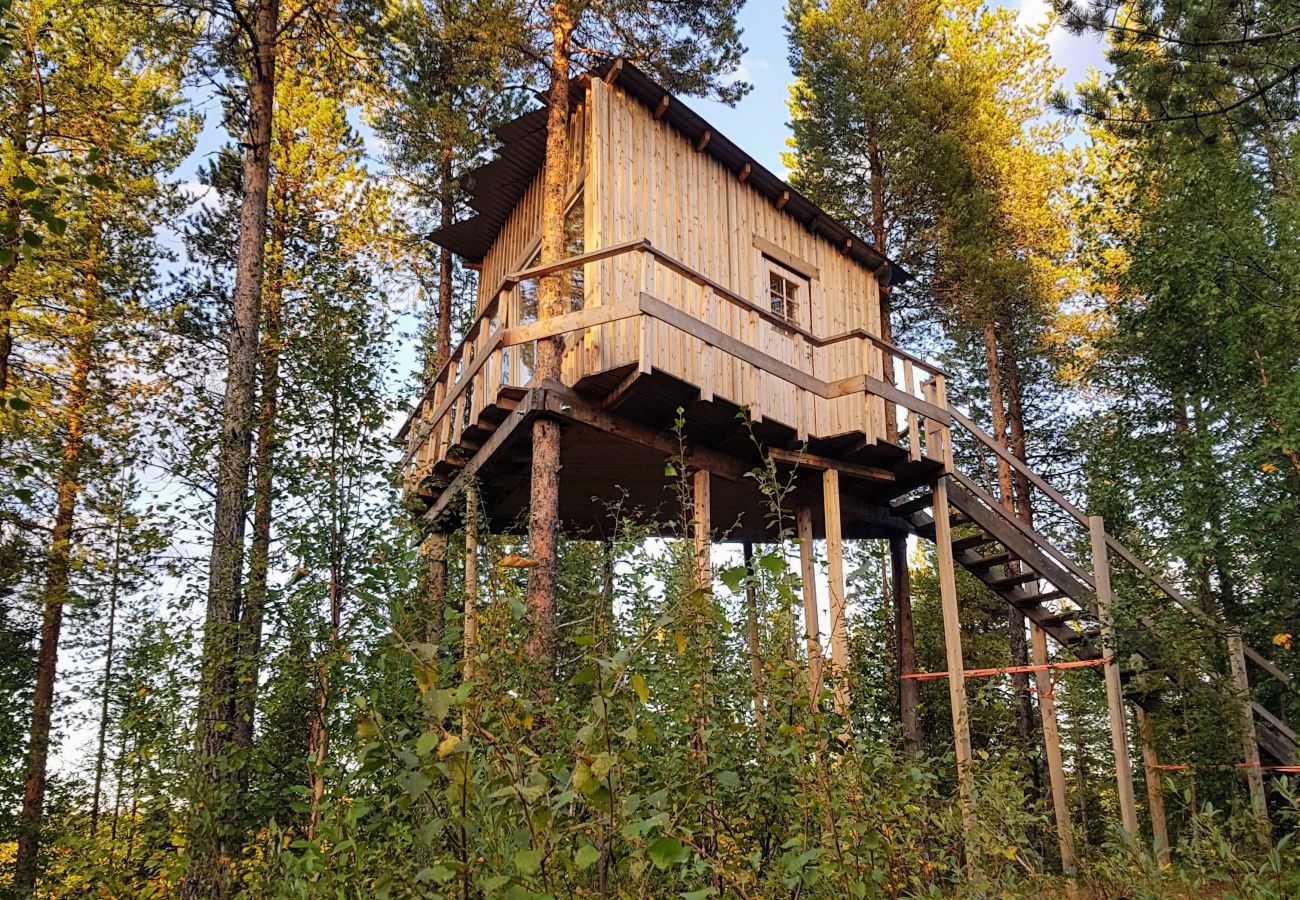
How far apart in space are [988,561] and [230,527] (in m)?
8.67

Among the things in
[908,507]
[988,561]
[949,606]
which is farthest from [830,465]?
[988,561]

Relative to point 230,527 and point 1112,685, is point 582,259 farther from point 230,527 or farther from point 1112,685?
point 1112,685

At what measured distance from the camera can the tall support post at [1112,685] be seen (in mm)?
9266

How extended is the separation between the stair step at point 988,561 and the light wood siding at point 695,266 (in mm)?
2734

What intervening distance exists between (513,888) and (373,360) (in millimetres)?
6262

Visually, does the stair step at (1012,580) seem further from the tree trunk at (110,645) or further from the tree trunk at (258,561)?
the tree trunk at (110,645)

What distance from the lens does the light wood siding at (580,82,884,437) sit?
9164 millimetres

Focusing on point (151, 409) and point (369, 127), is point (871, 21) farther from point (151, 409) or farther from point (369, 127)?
point (151, 409)

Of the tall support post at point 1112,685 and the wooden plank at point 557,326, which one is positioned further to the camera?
the tall support post at point 1112,685

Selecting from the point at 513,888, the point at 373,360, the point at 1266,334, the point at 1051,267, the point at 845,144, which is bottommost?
the point at 513,888

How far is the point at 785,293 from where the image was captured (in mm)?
12180

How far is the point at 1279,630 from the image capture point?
12.7 meters

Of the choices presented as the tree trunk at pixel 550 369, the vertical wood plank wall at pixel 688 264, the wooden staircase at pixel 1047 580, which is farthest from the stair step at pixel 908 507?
the tree trunk at pixel 550 369

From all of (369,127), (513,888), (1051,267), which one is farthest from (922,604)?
(513,888)
